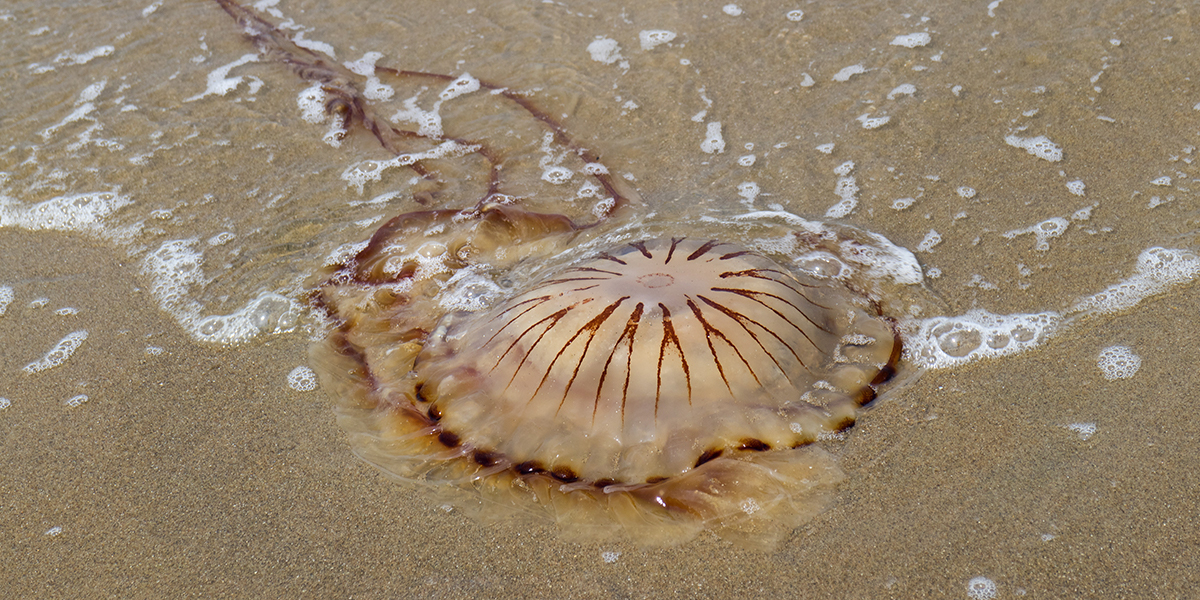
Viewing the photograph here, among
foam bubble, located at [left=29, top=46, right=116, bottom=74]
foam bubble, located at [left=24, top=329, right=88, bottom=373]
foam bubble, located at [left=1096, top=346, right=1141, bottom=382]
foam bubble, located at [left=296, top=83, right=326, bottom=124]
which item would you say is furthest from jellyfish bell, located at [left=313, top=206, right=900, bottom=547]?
foam bubble, located at [left=29, top=46, right=116, bottom=74]

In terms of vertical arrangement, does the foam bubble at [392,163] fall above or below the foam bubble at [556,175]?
below

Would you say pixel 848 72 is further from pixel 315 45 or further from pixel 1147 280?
pixel 315 45

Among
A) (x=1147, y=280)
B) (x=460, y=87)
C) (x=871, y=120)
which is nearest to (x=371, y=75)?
(x=460, y=87)

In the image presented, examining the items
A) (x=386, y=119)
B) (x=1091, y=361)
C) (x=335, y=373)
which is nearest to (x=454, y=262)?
(x=335, y=373)

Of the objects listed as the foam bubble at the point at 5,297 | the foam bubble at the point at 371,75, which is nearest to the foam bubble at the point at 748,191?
the foam bubble at the point at 371,75

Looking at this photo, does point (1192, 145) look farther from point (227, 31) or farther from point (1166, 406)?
point (227, 31)

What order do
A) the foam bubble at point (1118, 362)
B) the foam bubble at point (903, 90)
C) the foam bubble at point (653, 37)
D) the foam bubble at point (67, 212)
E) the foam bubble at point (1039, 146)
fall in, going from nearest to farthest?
1. the foam bubble at point (1118, 362)
2. the foam bubble at point (1039, 146)
3. the foam bubble at point (67, 212)
4. the foam bubble at point (903, 90)
5. the foam bubble at point (653, 37)

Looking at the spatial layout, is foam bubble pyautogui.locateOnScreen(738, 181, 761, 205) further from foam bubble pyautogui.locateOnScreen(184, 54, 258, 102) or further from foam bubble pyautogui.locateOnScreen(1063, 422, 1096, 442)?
foam bubble pyautogui.locateOnScreen(184, 54, 258, 102)

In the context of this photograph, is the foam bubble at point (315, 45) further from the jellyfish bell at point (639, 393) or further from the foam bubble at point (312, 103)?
the jellyfish bell at point (639, 393)
